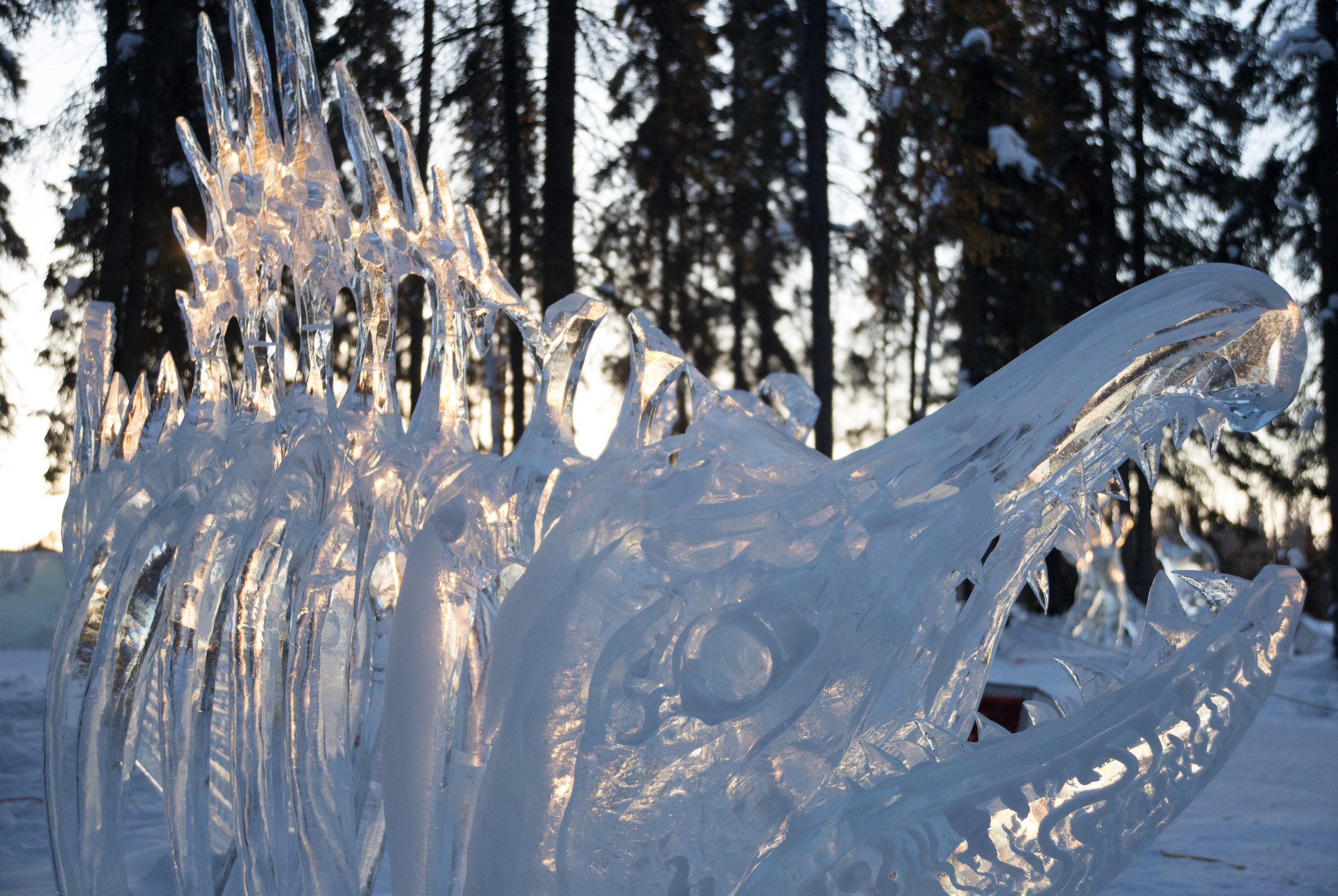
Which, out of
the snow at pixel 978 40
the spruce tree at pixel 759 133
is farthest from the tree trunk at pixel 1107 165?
the spruce tree at pixel 759 133

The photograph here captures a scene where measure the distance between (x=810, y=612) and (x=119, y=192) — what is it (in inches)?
322

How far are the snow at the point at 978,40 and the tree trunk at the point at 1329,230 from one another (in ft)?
9.39

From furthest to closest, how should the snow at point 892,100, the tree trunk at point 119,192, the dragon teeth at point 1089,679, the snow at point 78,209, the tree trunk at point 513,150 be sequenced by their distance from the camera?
1. the snow at point 78,209
2. the snow at point 892,100
3. the tree trunk at point 119,192
4. the tree trunk at point 513,150
5. the dragon teeth at point 1089,679

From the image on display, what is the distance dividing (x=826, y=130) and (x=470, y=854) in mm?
7156

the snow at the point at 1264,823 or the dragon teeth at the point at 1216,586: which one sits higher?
the dragon teeth at the point at 1216,586

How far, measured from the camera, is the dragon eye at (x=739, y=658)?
1.79 meters

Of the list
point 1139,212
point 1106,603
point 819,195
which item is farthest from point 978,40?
point 1106,603

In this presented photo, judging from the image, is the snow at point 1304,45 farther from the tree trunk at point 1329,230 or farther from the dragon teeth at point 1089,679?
the dragon teeth at point 1089,679

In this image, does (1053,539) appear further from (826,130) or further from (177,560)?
(826,130)

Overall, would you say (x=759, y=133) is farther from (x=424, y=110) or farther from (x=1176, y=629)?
(x=1176, y=629)

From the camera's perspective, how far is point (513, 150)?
8.23m

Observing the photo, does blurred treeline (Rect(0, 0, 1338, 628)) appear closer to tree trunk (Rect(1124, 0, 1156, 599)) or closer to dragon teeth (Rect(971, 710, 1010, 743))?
tree trunk (Rect(1124, 0, 1156, 599))

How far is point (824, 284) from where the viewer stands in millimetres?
8102

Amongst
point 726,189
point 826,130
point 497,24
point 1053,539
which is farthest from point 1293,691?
point 1053,539
